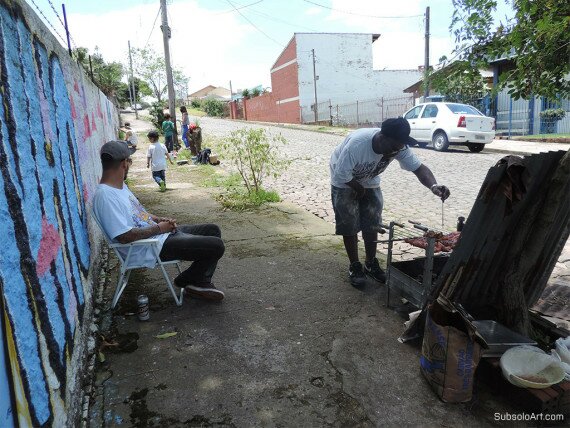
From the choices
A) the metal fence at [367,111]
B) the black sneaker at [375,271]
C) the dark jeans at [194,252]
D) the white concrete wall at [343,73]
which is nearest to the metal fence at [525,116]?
the metal fence at [367,111]

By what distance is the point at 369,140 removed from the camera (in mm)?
3814

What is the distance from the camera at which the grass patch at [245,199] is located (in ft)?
24.5

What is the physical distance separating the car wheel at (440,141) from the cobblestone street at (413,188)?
0.23m

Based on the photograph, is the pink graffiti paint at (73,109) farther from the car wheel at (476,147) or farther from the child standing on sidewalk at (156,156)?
the car wheel at (476,147)

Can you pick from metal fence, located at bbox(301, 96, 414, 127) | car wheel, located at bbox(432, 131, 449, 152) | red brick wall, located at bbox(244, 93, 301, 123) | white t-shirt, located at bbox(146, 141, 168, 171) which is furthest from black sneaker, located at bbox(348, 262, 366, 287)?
red brick wall, located at bbox(244, 93, 301, 123)

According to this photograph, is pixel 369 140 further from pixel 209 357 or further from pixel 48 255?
pixel 48 255

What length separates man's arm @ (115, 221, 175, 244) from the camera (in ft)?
10.8

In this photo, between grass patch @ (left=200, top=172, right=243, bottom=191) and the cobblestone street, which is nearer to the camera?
the cobblestone street

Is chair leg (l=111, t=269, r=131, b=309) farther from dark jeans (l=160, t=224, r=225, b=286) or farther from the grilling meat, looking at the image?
the grilling meat

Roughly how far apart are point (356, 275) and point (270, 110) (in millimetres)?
39663

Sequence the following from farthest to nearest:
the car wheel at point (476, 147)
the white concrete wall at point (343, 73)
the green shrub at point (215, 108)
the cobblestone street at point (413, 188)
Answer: the green shrub at point (215, 108) < the white concrete wall at point (343, 73) < the car wheel at point (476, 147) < the cobblestone street at point (413, 188)

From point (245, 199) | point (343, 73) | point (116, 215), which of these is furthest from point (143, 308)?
point (343, 73)

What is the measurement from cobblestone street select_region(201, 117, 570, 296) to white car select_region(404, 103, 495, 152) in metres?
0.40

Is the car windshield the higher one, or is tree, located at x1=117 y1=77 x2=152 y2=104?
tree, located at x1=117 y1=77 x2=152 y2=104
